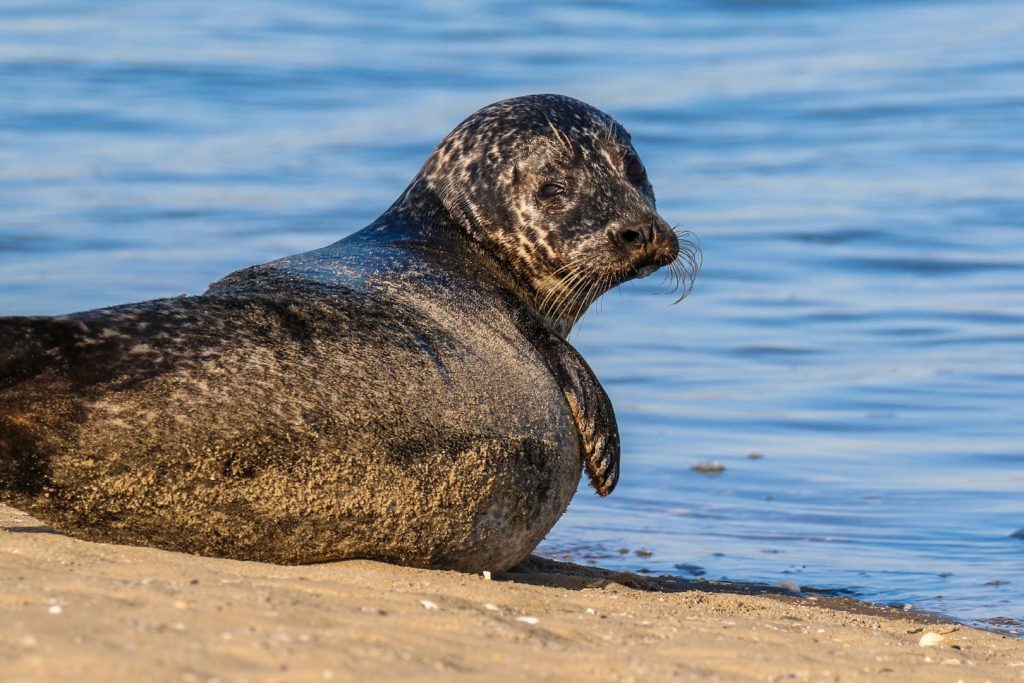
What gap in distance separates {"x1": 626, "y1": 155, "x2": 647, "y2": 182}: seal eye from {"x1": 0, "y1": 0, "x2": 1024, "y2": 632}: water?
1644mm

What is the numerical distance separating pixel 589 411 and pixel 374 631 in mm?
2236

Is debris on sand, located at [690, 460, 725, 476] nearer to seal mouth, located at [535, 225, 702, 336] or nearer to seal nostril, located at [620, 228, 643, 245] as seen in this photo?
seal mouth, located at [535, 225, 702, 336]

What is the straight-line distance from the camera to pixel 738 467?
29.1 ft

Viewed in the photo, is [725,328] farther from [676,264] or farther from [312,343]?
[312,343]

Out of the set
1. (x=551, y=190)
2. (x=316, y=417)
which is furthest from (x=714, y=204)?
(x=316, y=417)

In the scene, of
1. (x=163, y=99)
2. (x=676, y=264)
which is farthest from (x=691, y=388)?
Answer: (x=163, y=99)

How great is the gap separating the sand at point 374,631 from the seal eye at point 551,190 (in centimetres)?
175

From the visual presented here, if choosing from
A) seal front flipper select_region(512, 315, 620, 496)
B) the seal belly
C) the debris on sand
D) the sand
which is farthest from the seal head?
the debris on sand

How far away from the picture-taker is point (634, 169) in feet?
22.0

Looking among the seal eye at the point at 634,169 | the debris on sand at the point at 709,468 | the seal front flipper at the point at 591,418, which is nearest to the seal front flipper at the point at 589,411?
the seal front flipper at the point at 591,418

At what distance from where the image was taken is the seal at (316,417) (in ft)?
15.0

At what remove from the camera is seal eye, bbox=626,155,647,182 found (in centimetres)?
669

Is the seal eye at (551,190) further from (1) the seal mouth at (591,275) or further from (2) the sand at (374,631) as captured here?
(2) the sand at (374,631)

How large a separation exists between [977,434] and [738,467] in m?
1.36
